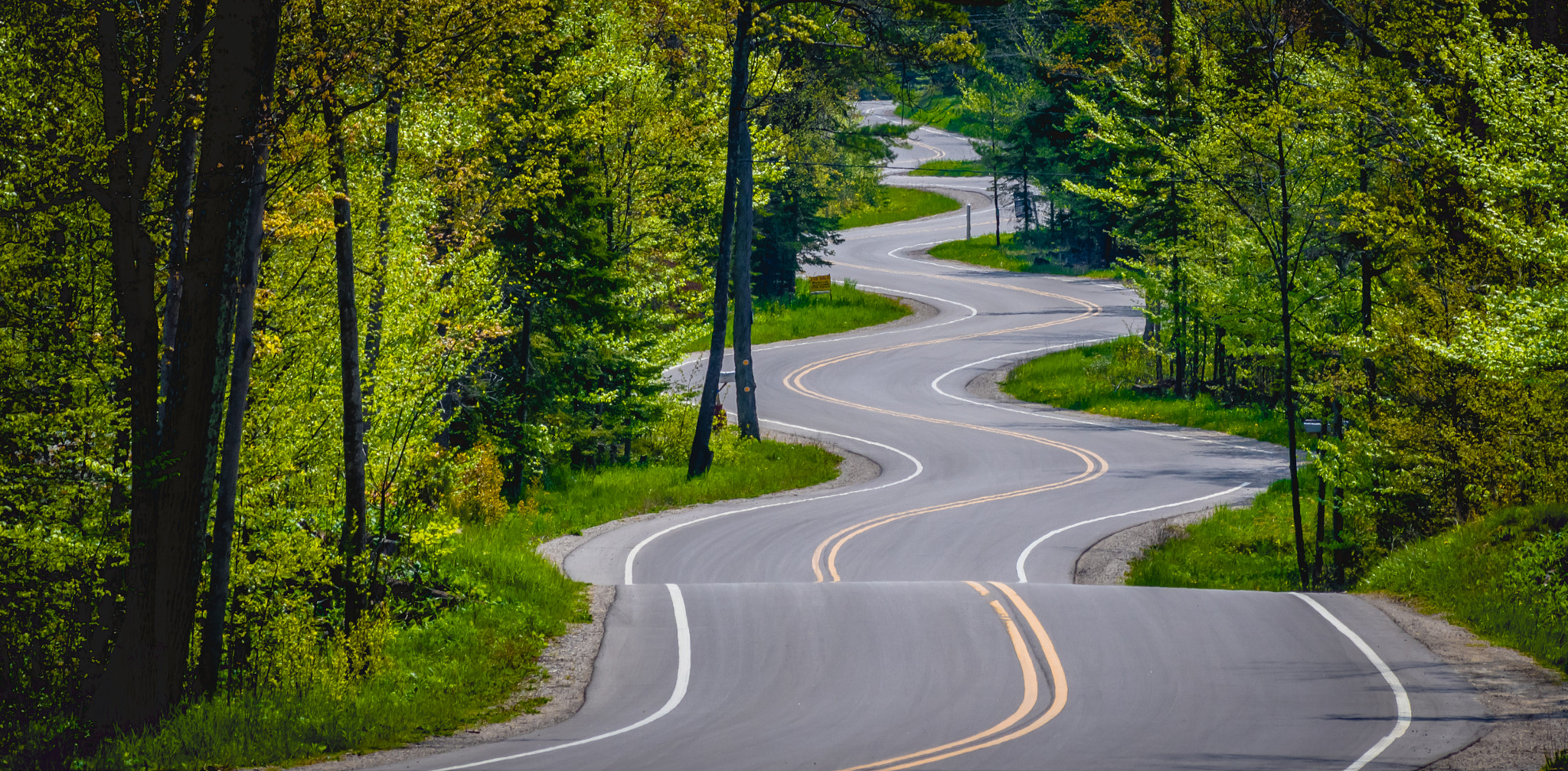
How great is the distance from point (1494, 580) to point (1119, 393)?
890 inches

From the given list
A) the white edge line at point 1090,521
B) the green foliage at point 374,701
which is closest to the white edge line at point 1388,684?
the white edge line at point 1090,521

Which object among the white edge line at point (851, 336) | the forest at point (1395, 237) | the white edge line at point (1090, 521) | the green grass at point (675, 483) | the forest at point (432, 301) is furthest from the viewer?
the white edge line at point (851, 336)

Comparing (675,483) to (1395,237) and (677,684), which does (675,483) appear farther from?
(1395,237)

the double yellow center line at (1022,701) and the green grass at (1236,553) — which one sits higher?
the double yellow center line at (1022,701)

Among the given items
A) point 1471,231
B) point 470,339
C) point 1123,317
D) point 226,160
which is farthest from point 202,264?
point 1123,317

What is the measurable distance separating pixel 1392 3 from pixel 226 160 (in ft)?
62.7

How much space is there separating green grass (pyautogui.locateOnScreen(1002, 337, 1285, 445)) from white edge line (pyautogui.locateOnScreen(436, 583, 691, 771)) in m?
21.4

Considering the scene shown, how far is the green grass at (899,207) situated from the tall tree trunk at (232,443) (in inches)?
2656

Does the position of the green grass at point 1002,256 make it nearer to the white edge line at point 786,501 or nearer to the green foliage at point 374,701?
the white edge line at point 786,501

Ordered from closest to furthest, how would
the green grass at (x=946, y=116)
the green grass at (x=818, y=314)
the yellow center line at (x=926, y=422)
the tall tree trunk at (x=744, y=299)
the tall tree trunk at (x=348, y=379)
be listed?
1. the tall tree trunk at (x=348, y=379)
2. the yellow center line at (x=926, y=422)
3. the tall tree trunk at (x=744, y=299)
4. the green grass at (x=818, y=314)
5. the green grass at (x=946, y=116)

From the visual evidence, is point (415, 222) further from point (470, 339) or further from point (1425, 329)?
point (1425, 329)

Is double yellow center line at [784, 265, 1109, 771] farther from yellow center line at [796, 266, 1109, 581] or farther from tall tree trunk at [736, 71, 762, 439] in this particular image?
tall tree trunk at [736, 71, 762, 439]

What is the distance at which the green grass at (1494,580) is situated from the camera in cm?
1352

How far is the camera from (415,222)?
51.6 feet
